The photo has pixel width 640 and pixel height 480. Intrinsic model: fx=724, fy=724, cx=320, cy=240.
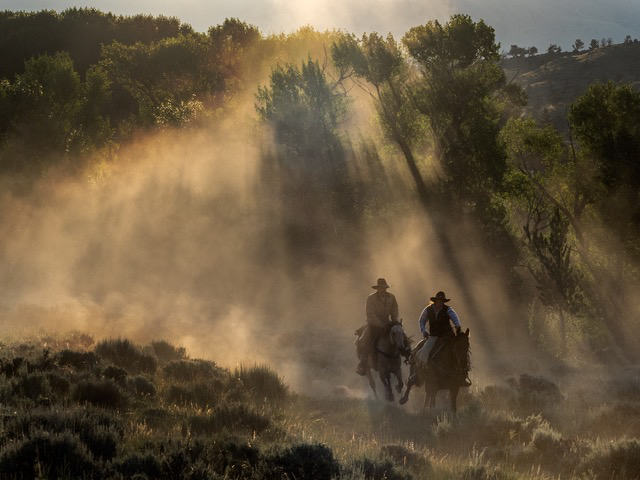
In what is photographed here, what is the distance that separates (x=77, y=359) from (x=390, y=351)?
7868 millimetres

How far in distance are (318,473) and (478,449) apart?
5.23 meters

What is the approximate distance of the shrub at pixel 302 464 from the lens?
27.2 feet

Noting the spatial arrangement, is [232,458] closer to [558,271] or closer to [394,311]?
[394,311]

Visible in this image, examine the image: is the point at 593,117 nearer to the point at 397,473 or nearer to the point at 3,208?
the point at 397,473

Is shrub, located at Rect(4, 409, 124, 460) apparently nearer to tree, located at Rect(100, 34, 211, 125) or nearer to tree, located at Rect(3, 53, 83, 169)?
tree, located at Rect(3, 53, 83, 169)

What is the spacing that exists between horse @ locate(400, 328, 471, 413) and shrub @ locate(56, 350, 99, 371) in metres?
7.48

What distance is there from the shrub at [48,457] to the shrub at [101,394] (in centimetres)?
428

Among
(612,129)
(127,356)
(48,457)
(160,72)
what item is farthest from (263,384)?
(160,72)

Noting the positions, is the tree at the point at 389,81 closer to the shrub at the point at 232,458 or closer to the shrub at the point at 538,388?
the shrub at the point at 538,388

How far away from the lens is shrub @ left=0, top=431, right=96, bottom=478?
7.32 metres

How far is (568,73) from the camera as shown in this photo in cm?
11988

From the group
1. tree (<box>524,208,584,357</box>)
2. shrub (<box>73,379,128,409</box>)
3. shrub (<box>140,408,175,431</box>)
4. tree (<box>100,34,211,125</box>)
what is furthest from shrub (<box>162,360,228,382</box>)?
tree (<box>100,34,211,125</box>)

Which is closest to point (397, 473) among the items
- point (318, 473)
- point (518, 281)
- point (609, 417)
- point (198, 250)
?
point (318, 473)

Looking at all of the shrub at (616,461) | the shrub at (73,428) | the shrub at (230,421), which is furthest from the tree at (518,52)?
the shrub at (73,428)
